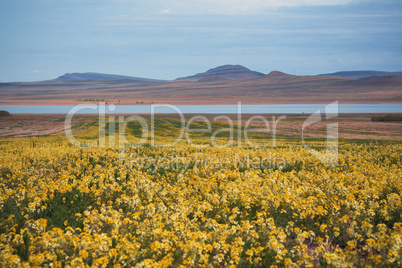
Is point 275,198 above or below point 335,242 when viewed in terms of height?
above

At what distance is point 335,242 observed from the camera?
7.59m

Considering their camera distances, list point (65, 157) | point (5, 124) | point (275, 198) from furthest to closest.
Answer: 1. point (5, 124)
2. point (65, 157)
3. point (275, 198)

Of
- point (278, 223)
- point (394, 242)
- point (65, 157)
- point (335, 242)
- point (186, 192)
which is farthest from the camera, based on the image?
point (65, 157)

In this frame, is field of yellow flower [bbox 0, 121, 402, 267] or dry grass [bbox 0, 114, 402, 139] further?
dry grass [bbox 0, 114, 402, 139]

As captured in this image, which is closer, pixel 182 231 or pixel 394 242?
pixel 394 242

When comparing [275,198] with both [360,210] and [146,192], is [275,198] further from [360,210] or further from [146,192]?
[146,192]

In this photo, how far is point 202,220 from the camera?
7.38 meters

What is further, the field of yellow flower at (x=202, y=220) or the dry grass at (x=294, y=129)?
the dry grass at (x=294, y=129)

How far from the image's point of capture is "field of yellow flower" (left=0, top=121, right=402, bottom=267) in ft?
18.7

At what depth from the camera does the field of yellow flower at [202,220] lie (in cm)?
571

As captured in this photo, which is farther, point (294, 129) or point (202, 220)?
point (294, 129)

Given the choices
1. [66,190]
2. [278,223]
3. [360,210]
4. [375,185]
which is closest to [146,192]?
[66,190]

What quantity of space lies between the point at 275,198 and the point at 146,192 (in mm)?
4491

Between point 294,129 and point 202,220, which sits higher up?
point 294,129
